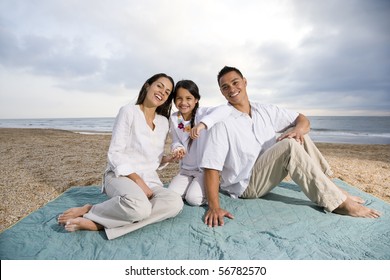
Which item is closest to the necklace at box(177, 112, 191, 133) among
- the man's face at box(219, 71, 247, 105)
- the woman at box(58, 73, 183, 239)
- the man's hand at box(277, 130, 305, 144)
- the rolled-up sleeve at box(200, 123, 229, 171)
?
the woman at box(58, 73, 183, 239)

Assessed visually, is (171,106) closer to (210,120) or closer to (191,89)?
(191,89)

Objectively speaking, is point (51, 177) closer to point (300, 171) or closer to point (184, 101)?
point (184, 101)

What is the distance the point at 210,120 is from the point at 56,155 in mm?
5415

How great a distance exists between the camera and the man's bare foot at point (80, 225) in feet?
7.37

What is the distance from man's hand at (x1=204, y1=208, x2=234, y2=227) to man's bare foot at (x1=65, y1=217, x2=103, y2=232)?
944 mm

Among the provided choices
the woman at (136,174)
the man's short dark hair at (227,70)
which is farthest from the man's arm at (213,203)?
the man's short dark hair at (227,70)

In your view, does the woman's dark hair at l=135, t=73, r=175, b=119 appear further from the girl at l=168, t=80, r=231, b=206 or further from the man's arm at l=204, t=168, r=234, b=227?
the man's arm at l=204, t=168, r=234, b=227

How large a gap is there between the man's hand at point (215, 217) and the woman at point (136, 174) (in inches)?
10.9

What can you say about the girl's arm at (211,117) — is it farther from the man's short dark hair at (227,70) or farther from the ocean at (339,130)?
the ocean at (339,130)

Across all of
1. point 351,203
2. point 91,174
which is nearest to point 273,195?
point 351,203

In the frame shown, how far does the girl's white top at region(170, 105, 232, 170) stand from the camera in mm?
2792

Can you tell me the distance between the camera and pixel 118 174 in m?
2.50

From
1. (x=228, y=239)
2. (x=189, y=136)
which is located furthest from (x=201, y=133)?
(x=228, y=239)

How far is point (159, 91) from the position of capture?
2.78 metres
